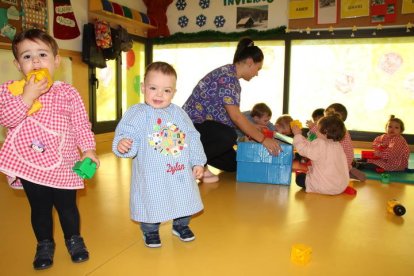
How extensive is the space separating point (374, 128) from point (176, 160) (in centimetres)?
379

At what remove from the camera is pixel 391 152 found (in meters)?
3.07

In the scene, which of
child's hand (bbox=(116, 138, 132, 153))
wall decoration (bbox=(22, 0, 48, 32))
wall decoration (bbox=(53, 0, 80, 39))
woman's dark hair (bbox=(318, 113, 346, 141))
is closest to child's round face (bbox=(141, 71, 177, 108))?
child's hand (bbox=(116, 138, 132, 153))

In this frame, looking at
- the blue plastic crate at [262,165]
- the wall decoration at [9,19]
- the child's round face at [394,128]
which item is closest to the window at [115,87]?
the wall decoration at [9,19]

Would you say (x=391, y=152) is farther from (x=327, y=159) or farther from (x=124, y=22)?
(x=124, y=22)

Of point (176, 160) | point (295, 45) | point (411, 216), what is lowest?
point (411, 216)

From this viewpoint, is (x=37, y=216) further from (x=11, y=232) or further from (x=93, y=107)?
(x=93, y=107)

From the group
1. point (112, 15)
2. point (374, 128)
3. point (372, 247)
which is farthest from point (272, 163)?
point (112, 15)

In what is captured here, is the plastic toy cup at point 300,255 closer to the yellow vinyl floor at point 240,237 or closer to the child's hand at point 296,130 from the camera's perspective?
the yellow vinyl floor at point 240,237

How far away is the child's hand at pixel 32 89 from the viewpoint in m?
1.10

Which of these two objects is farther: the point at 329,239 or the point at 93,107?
the point at 93,107

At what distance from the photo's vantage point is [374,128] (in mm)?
4484

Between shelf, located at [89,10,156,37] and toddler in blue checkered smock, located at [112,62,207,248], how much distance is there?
3097mm

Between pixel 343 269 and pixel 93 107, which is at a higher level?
pixel 93 107

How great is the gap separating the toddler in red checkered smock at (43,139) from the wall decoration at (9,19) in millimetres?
2229
